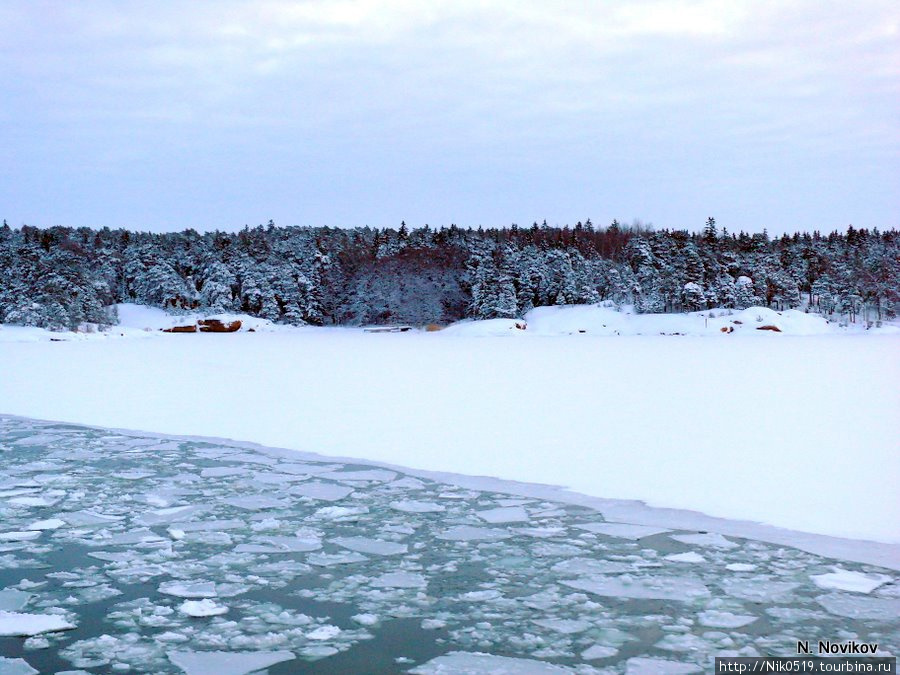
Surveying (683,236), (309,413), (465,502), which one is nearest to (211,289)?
(683,236)

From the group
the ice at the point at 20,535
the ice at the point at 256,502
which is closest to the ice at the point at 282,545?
the ice at the point at 256,502

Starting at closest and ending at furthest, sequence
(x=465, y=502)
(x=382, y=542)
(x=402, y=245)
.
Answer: (x=382, y=542), (x=465, y=502), (x=402, y=245)

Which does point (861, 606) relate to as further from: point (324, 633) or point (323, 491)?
point (323, 491)

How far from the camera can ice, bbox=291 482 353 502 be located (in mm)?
6676

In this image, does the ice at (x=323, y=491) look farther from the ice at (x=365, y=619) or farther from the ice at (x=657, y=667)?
the ice at (x=657, y=667)

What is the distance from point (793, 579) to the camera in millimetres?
4363

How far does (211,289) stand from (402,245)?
18.5 m

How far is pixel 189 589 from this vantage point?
4.33 m

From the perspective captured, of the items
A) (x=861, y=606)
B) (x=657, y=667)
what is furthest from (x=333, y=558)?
(x=861, y=606)

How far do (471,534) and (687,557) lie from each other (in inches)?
57.3

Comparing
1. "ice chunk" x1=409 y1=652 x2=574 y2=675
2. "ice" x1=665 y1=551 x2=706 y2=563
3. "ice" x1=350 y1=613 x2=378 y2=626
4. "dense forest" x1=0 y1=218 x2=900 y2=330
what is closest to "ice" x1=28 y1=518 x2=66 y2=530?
"ice" x1=350 y1=613 x2=378 y2=626

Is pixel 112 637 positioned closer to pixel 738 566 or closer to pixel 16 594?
pixel 16 594

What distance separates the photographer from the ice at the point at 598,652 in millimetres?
3385

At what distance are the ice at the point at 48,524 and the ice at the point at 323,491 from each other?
1845mm
